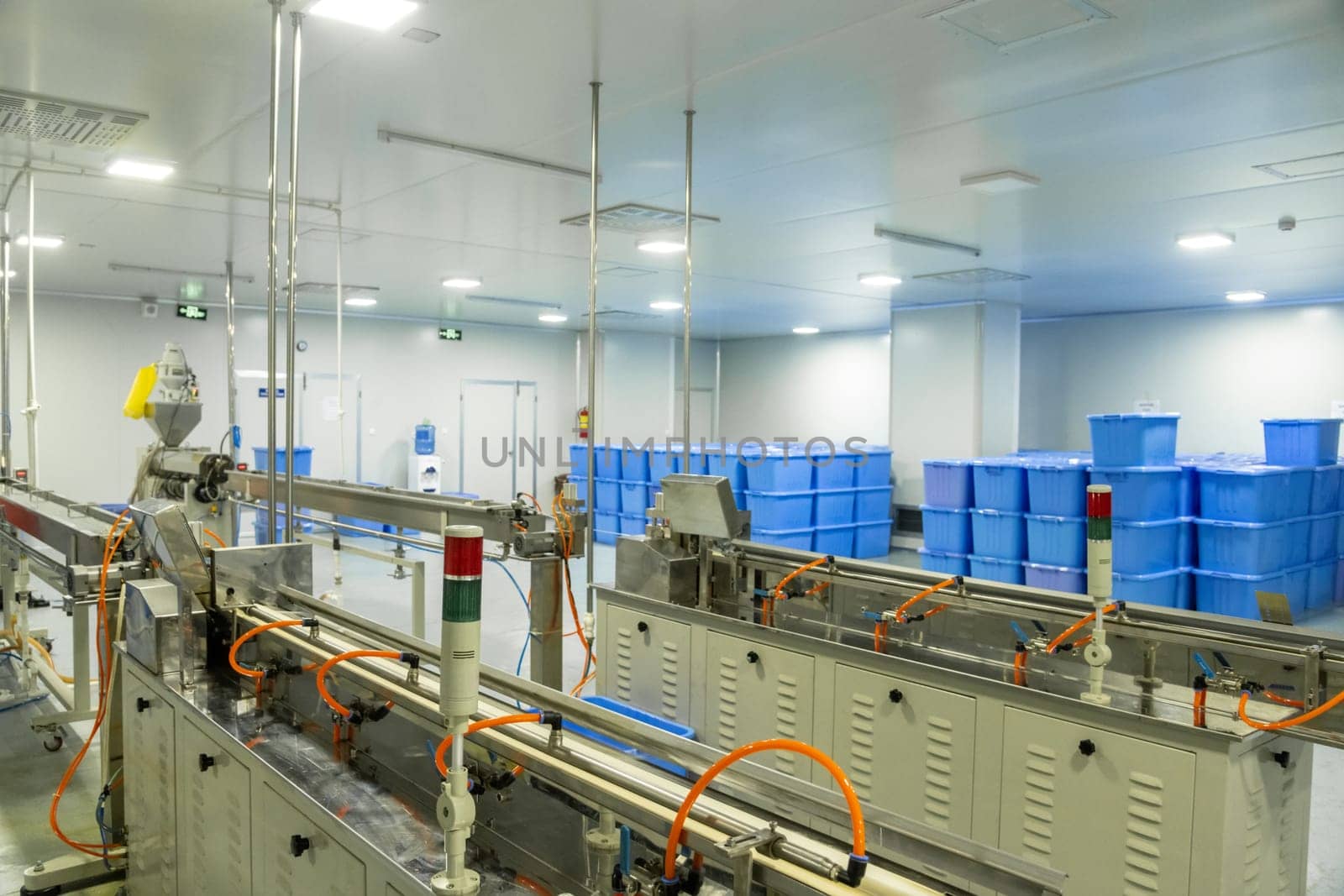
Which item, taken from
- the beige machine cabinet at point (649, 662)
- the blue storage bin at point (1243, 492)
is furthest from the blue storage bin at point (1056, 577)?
the beige machine cabinet at point (649, 662)

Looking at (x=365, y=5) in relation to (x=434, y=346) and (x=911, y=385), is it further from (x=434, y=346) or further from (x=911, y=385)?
(x=434, y=346)

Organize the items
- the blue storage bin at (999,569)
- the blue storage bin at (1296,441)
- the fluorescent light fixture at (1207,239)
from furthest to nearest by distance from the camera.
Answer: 1. the blue storage bin at (999,569)
2. the blue storage bin at (1296,441)
3. the fluorescent light fixture at (1207,239)

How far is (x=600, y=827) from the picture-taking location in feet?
4.67

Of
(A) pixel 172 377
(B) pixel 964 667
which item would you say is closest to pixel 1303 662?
(B) pixel 964 667

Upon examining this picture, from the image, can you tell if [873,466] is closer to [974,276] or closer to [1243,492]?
[974,276]

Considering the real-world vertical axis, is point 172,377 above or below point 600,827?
above

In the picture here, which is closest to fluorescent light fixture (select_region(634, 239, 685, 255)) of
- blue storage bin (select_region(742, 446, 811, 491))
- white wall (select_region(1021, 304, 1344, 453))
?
blue storage bin (select_region(742, 446, 811, 491))

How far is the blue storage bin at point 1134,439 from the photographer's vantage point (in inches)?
240

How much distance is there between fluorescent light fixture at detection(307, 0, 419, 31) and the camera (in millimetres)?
2477

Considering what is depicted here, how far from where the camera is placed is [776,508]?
7781 mm

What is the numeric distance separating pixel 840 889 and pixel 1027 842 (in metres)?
1.67

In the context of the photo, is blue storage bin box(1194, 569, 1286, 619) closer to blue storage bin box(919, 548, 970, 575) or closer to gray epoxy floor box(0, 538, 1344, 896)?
gray epoxy floor box(0, 538, 1344, 896)

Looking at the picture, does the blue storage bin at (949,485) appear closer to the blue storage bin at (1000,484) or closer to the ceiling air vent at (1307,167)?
the blue storage bin at (1000,484)

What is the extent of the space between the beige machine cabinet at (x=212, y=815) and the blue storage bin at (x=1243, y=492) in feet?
20.4
